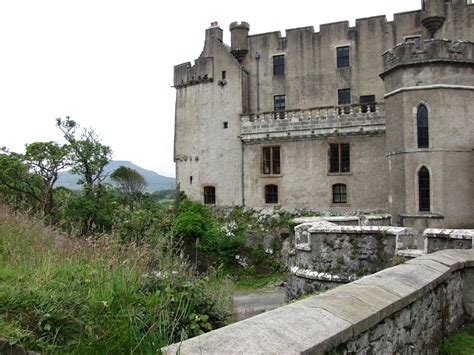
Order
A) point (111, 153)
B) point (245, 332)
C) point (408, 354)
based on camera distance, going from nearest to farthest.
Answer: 1. point (245, 332)
2. point (408, 354)
3. point (111, 153)

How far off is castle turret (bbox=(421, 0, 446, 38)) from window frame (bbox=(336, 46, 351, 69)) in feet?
15.5

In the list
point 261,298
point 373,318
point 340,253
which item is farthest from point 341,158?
point 373,318

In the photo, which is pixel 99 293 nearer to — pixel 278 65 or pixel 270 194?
pixel 270 194

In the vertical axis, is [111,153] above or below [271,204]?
above

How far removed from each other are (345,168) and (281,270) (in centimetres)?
717

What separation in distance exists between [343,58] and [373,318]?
87.4ft

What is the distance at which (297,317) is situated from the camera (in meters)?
3.54

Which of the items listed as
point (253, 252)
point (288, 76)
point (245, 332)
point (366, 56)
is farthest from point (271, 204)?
point (245, 332)

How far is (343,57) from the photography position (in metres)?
28.5

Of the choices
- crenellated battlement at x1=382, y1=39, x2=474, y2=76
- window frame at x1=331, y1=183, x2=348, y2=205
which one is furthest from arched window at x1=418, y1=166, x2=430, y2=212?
window frame at x1=331, y1=183, x2=348, y2=205

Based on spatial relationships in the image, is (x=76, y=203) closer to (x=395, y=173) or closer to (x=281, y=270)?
(x=281, y=270)

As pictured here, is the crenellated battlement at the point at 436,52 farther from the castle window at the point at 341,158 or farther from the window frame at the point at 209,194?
the window frame at the point at 209,194

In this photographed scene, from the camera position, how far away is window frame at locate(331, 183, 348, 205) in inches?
1022

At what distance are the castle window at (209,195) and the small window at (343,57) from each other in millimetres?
11670
